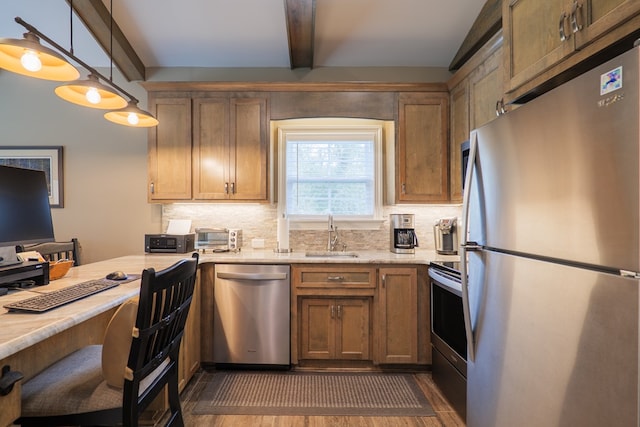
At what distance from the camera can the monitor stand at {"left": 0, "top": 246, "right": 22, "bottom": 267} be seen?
4.74ft

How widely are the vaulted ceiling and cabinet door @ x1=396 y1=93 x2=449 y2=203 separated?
513mm

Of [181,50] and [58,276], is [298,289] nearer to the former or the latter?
[58,276]

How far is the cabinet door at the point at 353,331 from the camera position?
2586mm

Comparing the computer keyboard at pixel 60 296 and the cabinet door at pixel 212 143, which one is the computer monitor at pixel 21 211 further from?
the cabinet door at pixel 212 143

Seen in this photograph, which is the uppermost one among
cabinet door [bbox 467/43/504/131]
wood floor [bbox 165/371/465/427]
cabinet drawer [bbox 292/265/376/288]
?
cabinet door [bbox 467/43/504/131]

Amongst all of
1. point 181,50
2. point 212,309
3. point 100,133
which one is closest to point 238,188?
point 212,309

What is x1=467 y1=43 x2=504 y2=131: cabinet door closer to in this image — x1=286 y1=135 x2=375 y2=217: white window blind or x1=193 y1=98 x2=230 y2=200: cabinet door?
x1=286 y1=135 x2=375 y2=217: white window blind

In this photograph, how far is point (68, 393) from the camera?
119cm

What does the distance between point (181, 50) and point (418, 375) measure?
358 cm

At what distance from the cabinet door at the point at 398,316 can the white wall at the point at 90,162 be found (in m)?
2.37

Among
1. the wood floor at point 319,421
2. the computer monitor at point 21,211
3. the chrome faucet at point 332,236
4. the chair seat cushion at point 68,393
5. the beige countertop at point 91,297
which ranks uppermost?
the computer monitor at point 21,211

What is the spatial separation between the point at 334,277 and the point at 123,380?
1654 millimetres

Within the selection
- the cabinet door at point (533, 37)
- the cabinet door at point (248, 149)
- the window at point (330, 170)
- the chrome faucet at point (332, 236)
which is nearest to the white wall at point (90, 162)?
the cabinet door at point (248, 149)

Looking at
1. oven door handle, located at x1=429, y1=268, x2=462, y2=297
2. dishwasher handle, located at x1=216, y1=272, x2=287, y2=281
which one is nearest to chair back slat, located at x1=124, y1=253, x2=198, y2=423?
dishwasher handle, located at x1=216, y1=272, x2=287, y2=281
